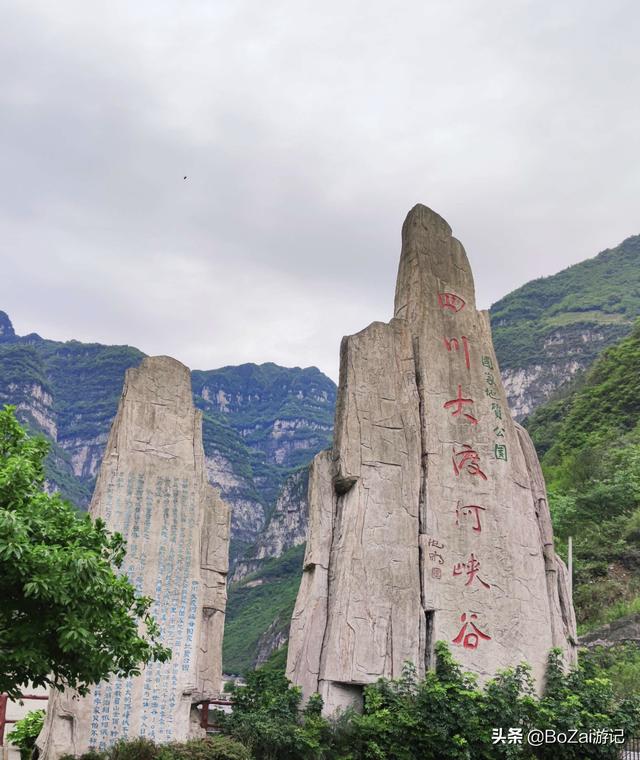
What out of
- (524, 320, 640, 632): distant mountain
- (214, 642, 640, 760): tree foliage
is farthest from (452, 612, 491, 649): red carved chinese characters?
(524, 320, 640, 632): distant mountain

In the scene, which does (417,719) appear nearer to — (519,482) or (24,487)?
(519,482)

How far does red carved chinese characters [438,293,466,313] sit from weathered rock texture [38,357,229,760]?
351 cm

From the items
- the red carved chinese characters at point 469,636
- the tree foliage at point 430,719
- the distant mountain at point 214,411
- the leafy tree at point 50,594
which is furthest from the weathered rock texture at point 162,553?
the distant mountain at point 214,411

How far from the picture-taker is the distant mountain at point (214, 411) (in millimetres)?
82750

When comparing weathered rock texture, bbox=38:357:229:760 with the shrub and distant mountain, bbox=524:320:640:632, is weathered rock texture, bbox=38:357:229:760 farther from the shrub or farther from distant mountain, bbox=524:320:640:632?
distant mountain, bbox=524:320:640:632

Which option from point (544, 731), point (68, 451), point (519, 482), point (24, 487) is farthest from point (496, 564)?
point (68, 451)

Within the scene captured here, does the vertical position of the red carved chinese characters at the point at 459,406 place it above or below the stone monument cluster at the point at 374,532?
above

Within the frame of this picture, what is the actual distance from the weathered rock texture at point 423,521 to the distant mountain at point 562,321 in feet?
151

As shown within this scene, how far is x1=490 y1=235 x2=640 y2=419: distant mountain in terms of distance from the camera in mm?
58719

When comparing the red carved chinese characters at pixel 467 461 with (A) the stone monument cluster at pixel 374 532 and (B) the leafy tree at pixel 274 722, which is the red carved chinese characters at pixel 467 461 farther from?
(B) the leafy tree at pixel 274 722

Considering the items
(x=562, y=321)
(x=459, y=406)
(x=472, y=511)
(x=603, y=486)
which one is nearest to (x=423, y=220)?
(x=459, y=406)

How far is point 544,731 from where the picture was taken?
8531 mm

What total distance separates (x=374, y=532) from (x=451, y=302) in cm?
334

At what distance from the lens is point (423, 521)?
9.39 metres
